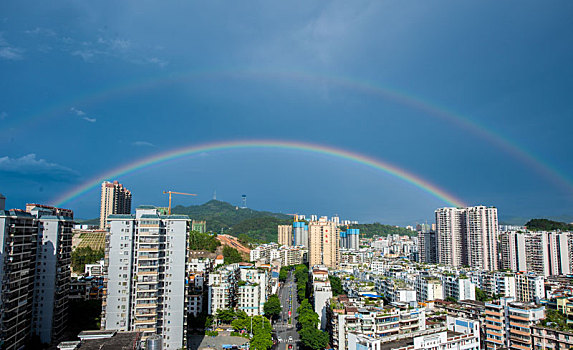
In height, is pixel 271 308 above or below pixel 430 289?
below

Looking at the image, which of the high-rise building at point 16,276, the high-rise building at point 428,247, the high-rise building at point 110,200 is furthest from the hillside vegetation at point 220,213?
the high-rise building at point 16,276

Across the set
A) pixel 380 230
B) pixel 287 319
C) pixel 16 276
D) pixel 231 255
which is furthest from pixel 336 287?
pixel 380 230

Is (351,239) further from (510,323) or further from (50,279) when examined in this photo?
(50,279)

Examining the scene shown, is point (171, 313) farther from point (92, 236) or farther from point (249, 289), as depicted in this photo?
point (92, 236)

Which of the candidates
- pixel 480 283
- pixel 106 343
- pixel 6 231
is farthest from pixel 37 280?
pixel 480 283

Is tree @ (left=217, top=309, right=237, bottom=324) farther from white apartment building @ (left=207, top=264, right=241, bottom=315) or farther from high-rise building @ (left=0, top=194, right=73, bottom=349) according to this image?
high-rise building @ (left=0, top=194, right=73, bottom=349)

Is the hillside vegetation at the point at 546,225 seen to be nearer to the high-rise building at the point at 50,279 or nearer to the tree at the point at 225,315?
the tree at the point at 225,315

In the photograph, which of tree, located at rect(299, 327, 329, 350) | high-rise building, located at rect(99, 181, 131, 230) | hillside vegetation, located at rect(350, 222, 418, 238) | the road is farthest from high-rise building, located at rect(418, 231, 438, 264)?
hillside vegetation, located at rect(350, 222, 418, 238)
